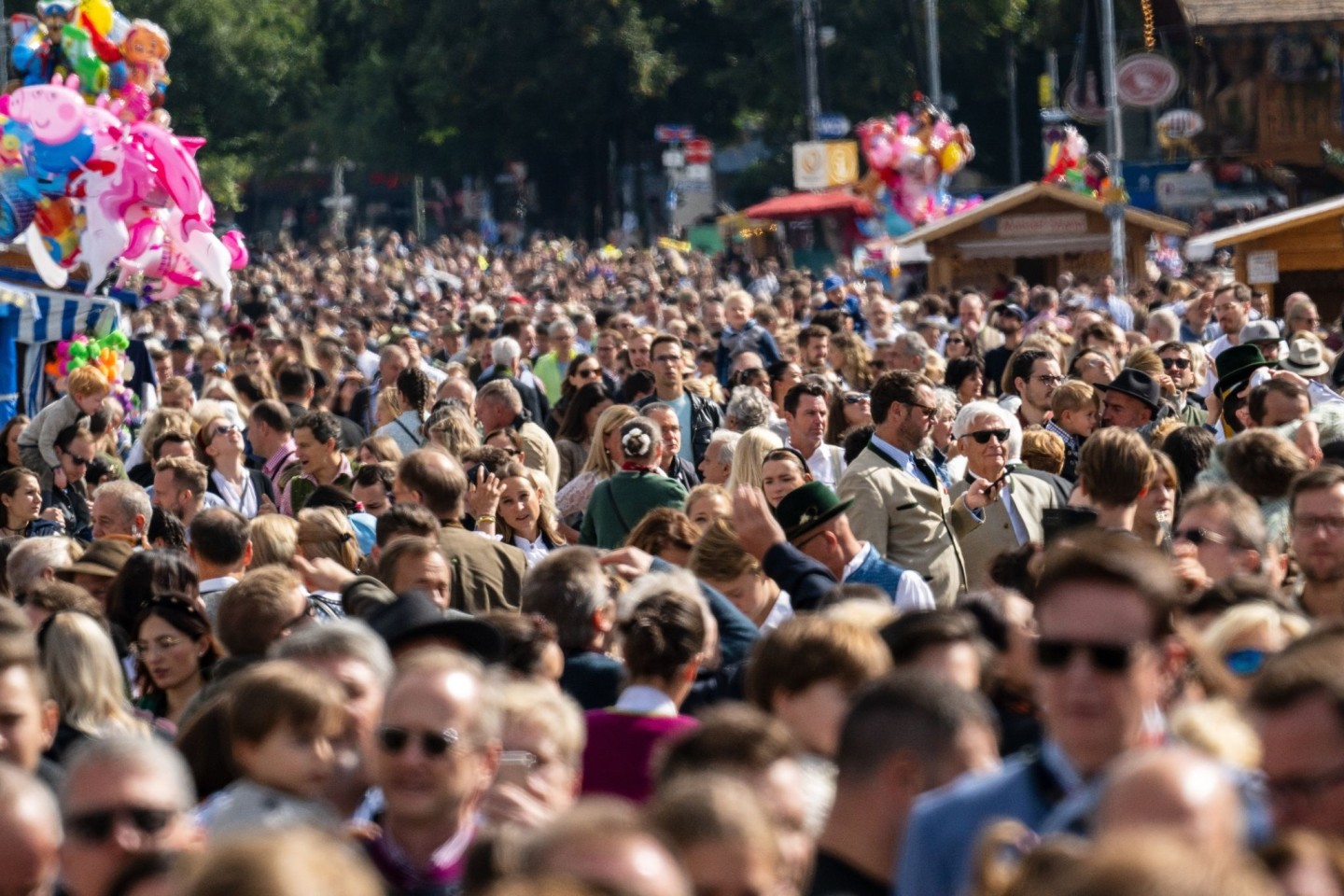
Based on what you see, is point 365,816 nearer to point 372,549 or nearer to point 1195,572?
point 1195,572

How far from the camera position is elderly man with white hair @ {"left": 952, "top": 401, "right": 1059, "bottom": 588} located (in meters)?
8.59

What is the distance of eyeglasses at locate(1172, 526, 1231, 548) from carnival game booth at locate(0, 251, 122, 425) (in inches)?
402

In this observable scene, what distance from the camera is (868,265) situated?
34719 millimetres

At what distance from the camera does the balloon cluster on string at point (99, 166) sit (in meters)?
14.6

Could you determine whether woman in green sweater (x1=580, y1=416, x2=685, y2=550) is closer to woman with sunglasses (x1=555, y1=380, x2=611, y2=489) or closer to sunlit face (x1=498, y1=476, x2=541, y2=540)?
sunlit face (x1=498, y1=476, x2=541, y2=540)

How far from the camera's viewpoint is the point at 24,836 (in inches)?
158

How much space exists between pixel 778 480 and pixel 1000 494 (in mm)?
902

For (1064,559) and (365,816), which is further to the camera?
(365,816)

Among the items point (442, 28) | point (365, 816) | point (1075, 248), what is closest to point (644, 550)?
point (365, 816)

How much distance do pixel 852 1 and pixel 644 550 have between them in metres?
49.3

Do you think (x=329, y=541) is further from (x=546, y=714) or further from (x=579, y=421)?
(x=579, y=421)

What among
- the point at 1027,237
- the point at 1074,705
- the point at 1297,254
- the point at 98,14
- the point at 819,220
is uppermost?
the point at 98,14

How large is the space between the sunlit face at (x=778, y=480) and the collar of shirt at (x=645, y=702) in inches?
119

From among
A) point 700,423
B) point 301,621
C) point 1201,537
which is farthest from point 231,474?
point 1201,537
